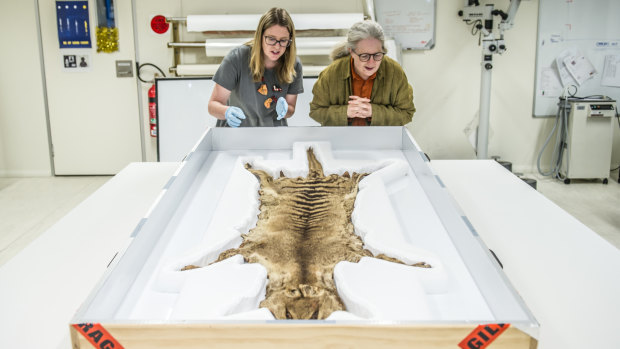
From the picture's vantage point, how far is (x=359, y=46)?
7.08ft

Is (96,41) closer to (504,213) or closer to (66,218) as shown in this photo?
(66,218)

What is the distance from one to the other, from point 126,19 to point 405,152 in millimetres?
3262

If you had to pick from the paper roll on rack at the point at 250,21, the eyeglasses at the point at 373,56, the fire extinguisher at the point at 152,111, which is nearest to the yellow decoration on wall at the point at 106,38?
the fire extinguisher at the point at 152,111

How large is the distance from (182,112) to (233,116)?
1.96m

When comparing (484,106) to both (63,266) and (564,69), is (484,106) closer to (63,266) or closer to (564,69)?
(564,69)

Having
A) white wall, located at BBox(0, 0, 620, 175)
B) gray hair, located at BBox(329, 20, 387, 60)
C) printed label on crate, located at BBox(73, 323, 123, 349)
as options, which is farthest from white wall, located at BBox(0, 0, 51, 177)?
printed label on crate, located at BBox(73, 323, 123, 349)

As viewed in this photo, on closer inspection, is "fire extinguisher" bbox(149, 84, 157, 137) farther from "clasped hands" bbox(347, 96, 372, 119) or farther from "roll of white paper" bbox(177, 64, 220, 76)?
"clasped hands" bbox(347, 96, 372, 119)

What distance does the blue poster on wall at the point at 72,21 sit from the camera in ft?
14.2

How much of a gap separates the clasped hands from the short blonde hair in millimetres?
343

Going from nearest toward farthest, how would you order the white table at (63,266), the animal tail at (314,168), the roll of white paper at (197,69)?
the white table at (63,266), the animal tail at (314,168), the roll of white paper at (197,69)

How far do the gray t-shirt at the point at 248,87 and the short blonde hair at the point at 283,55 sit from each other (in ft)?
0.15

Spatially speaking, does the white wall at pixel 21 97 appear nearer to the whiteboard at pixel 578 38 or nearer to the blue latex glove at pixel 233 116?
the blue latex glove at pixel 233 116

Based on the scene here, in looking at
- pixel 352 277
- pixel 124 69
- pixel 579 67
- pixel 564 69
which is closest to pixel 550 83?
pixel 564 69

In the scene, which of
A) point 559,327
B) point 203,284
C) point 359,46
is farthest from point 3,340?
point 359,46
